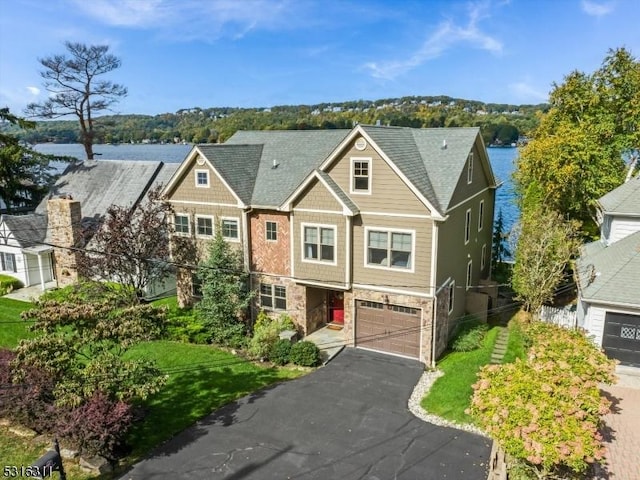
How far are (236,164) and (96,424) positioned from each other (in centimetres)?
1520

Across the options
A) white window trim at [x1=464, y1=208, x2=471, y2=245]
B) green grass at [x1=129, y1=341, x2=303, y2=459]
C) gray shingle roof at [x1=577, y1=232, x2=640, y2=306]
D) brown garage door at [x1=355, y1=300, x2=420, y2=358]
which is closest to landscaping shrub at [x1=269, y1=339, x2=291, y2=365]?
green grass at [x1=129, y1=341, x2=303, y2=459]

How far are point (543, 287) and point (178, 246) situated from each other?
2013 centimetres

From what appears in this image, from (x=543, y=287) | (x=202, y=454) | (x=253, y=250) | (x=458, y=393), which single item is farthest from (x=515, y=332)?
(x=202, y=454)

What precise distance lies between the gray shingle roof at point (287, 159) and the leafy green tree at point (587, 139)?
1428 centimetres

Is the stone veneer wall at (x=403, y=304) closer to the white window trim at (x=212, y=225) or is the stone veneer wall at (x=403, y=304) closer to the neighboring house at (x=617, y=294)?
the neighboring house at (x=617, y=294)

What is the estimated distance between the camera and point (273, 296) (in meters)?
24.5

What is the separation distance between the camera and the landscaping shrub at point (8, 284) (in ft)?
103

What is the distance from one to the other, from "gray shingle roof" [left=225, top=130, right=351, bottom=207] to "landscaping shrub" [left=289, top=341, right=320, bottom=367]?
7111 mm

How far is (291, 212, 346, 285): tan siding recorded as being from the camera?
849 inches

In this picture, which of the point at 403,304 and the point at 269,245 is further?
the point at 269,245

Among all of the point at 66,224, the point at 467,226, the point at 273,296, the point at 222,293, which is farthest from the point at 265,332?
the point at 66,224

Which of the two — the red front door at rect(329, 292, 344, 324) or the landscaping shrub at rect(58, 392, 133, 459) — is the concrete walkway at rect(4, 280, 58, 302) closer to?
the red front door at rect(329, 292, 344, 324)

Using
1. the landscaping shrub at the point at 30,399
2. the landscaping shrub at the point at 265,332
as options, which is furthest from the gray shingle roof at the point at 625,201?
the landscaping shrub at the point at 30,399

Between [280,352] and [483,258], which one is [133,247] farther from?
[483,258]
